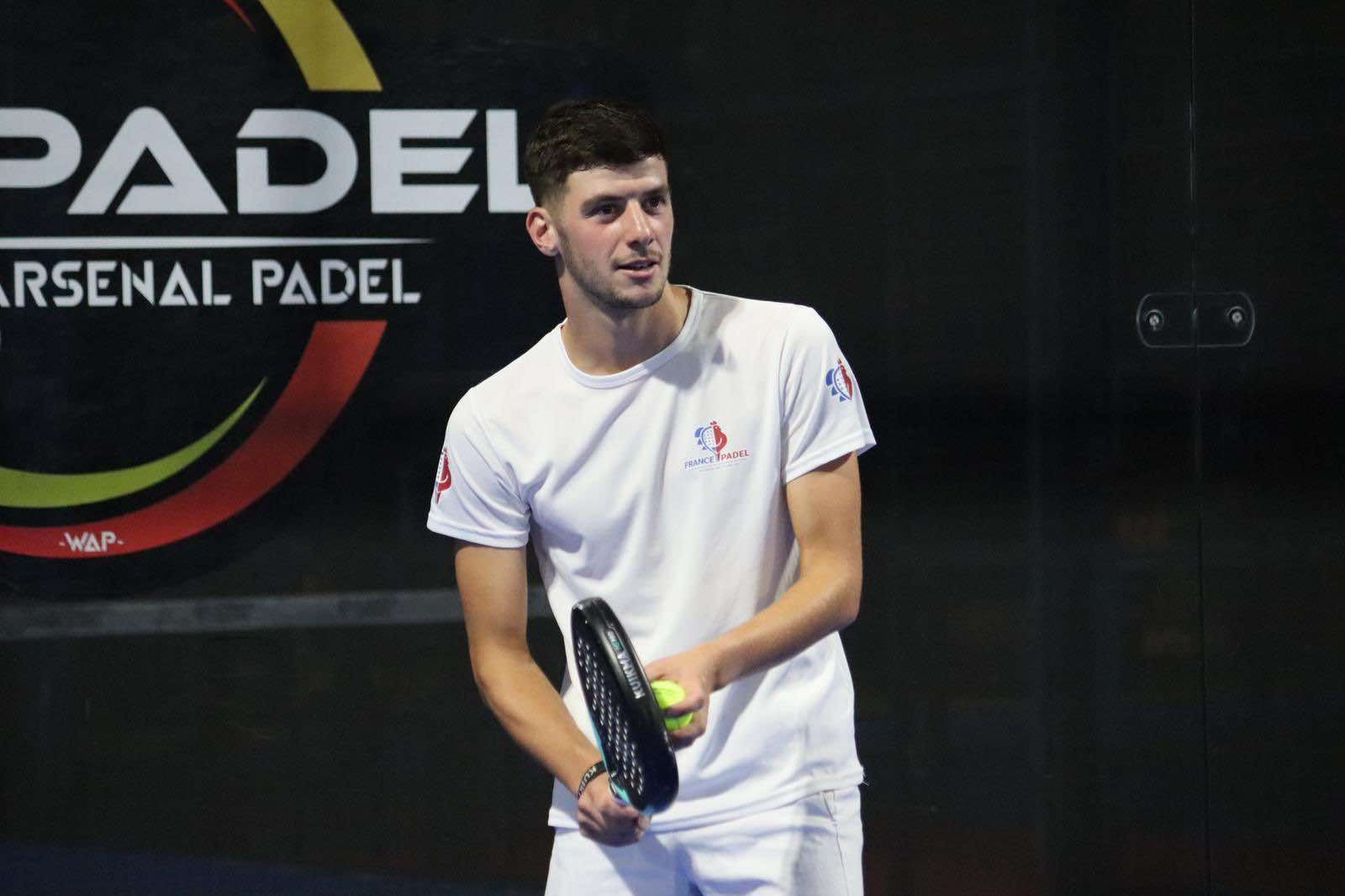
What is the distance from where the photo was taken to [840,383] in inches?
91.9

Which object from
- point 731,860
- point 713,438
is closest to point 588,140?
point 713,438

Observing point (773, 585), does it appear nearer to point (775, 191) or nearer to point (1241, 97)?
point (775, 191)

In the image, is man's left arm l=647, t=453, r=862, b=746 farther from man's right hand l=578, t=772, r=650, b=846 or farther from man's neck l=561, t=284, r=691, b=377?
man's neck l=561, t=284, r=691, b=377

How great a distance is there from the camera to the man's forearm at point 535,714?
2.24 m

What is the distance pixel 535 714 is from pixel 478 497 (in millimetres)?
305

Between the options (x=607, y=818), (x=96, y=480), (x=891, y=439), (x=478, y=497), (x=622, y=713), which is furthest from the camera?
(x=891, y=439)

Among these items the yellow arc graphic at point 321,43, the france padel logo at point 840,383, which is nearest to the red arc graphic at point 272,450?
the yellow arc graphic at point 321,43

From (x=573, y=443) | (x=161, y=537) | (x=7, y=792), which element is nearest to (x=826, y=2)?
(x=573, y=443)

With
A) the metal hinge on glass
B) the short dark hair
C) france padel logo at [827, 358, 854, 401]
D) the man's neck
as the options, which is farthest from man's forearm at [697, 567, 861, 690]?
the metal hinge on glass

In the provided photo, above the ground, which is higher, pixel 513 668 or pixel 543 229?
pixel 543 229

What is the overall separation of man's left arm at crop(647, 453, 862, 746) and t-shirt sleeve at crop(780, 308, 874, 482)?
20 millimetres

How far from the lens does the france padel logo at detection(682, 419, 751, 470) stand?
7.52ft

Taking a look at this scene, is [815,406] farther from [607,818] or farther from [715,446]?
[607,818]

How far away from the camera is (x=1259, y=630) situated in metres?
3.47
